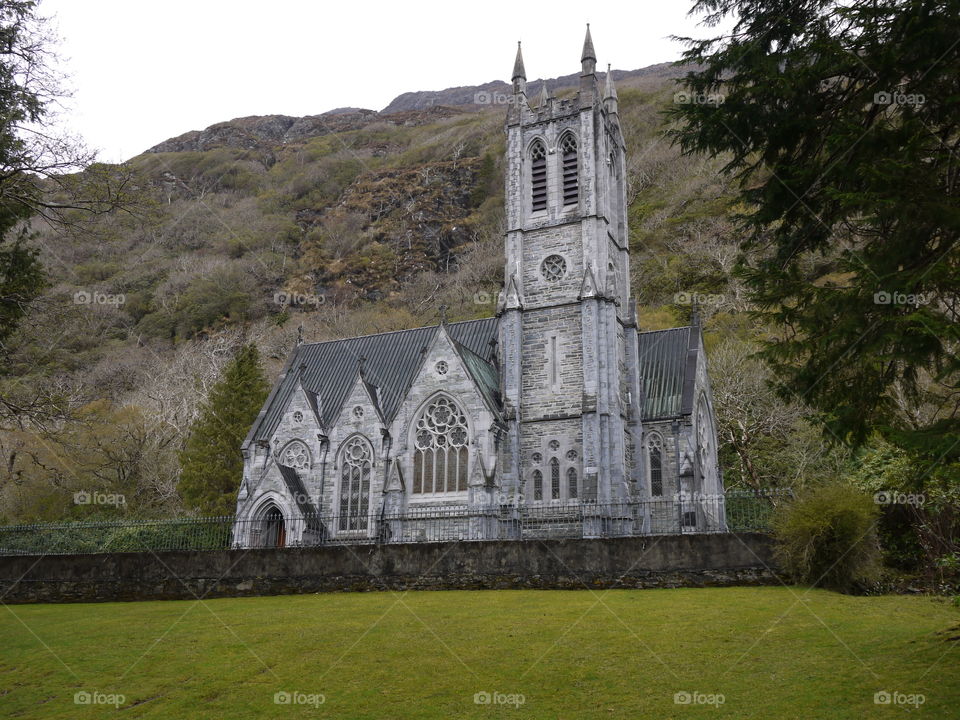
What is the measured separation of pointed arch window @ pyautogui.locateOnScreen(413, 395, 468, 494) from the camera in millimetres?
29250

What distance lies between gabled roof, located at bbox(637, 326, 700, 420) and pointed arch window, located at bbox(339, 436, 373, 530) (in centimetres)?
1081

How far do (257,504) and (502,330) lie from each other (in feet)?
37.4

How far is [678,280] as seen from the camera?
5869cm

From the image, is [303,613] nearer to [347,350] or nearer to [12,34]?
[12,34]

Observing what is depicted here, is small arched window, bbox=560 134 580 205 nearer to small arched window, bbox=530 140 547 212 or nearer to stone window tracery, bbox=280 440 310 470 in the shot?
small arched window, bbox=530 140 547 212

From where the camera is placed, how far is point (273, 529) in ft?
103

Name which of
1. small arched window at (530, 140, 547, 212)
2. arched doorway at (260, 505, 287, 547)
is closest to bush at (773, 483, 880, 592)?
small arched window at (530, 140, 547, 212)

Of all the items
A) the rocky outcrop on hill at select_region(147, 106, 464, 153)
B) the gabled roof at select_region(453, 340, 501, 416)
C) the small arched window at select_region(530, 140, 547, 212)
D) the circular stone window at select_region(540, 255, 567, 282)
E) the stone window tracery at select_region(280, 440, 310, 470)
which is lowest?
the stone window tracery at select_region(280, 440, 310, 470)

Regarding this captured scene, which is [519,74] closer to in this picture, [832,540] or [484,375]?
[484,375]

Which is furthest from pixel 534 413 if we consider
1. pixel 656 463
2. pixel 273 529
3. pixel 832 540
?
pixel 832 540

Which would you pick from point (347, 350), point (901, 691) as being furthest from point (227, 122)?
point (901, 691)

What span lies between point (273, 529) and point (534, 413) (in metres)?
11.1

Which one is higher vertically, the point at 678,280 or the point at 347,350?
the point at 678,280

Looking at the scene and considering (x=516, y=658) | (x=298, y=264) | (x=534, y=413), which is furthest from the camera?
(x=298, y=264)
